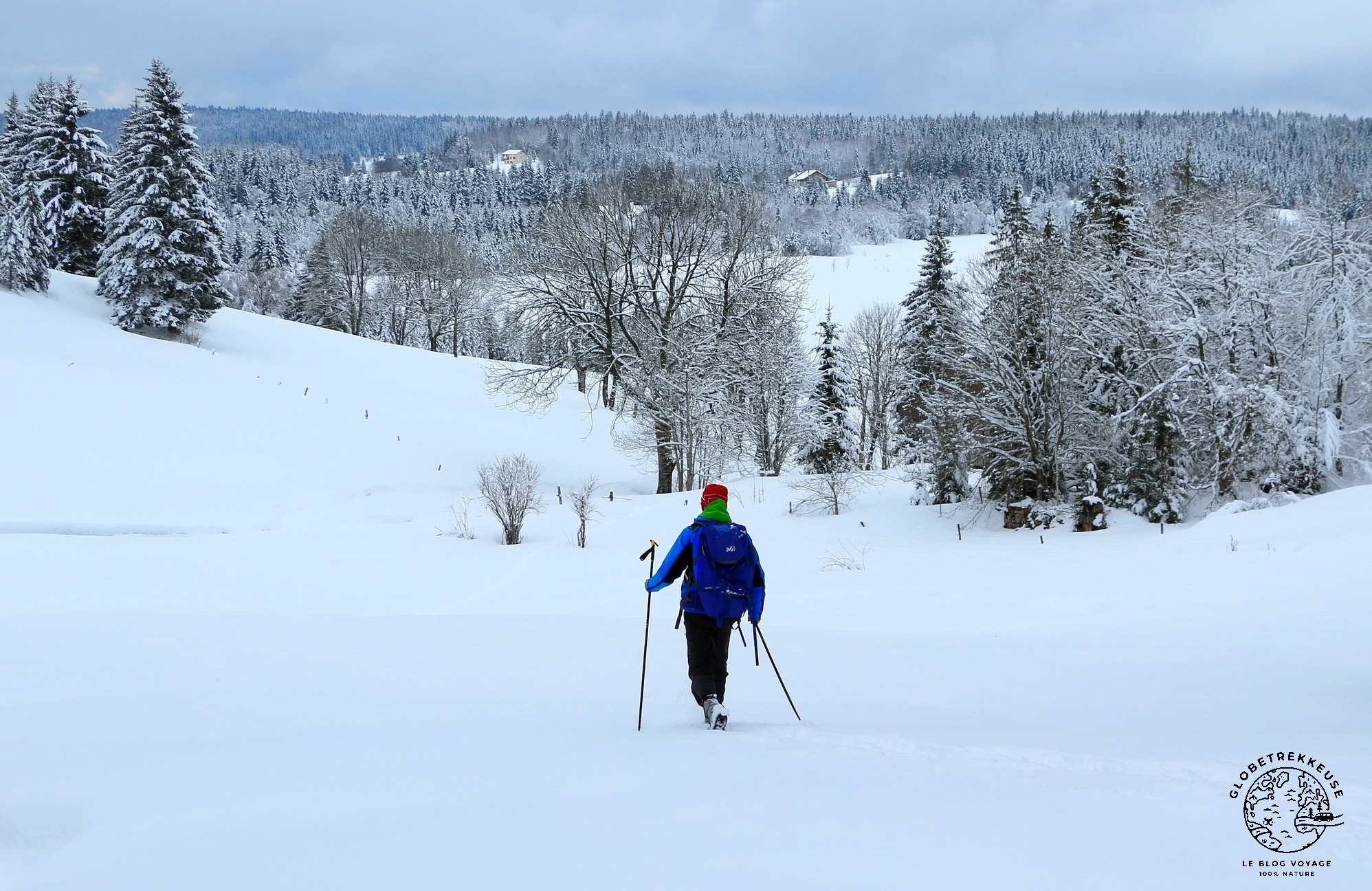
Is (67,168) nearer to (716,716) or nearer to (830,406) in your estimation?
(830,406)

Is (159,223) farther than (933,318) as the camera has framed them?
No

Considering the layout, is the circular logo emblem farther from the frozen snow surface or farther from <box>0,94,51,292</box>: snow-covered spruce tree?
<box>0,94,51,292</box>: snow-covered spruce tree

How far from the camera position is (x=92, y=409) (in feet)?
74.3

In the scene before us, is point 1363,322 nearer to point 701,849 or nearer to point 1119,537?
point 1119,537

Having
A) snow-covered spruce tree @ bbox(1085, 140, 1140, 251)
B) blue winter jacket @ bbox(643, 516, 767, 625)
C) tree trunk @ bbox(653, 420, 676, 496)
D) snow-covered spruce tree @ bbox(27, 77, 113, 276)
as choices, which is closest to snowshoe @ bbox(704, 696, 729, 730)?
blue winter jacket @ bbox(643, 516, 767, 625)

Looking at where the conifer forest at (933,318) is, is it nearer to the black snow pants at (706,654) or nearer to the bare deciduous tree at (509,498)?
the bare deciduous tree at (509,498)

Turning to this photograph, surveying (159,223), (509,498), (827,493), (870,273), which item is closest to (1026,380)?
(827,493)

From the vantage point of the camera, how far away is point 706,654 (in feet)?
20.2

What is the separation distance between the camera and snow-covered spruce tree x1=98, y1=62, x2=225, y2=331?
30.6 meters

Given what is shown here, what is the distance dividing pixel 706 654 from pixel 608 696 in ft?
4.83

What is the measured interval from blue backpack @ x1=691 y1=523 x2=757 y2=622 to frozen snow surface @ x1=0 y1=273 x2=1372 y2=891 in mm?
883

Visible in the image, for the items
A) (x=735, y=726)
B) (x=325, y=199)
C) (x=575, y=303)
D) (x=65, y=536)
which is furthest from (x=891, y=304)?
(x=325, y=199)

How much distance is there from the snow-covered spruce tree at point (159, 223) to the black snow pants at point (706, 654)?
106 feet

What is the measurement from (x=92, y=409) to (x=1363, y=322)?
31764mm
